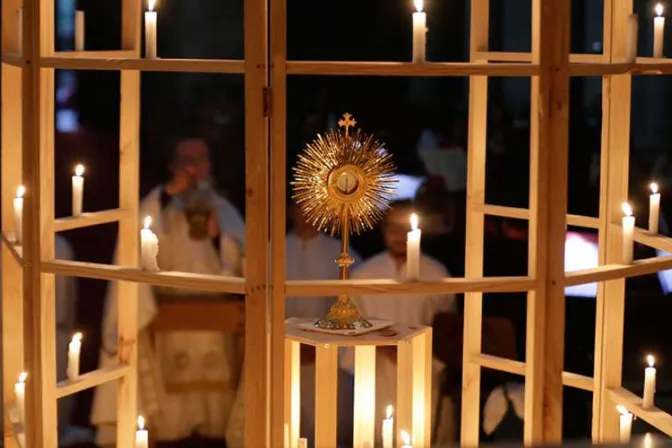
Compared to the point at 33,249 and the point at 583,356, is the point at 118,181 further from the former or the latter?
the point at 583,356

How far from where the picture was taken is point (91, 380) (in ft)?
10.6

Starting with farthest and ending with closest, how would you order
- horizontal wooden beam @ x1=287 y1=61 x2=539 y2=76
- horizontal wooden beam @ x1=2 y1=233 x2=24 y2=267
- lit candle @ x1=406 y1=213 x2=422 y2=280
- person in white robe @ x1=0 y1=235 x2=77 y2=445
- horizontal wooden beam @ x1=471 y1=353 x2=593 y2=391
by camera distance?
1. person in white robe @ x1=0 y1=235 x2=77 y2=445
2. horizontal wooden beam @ x1=471 y1=353 x2=593 y2=391
3. horizontal wooden beam @ x1=2 y1=233 x2=24 y2=267
4. lit candle @ x1=406 y1=213 x2=422 y2=280
5. horizontal wooden beam @ x1=287 y1=61 x2=539 y2=76

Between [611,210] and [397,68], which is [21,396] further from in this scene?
[611,210]

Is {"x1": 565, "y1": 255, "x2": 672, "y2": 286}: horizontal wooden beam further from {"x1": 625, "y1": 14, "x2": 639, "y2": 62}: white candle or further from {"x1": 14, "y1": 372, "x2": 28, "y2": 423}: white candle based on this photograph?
{"x1": 14, "y1": 372, "x2": 28, "y2": 423}: white candle

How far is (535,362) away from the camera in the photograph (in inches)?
105

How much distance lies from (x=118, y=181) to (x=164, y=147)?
0.18 m

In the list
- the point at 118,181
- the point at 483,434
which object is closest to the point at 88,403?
the point at 118,181

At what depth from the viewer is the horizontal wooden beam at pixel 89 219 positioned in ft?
10.1

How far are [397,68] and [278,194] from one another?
14.3 inches

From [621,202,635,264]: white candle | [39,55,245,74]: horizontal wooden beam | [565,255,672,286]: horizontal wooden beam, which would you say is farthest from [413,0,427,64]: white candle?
[621,202,635,264]: white candle

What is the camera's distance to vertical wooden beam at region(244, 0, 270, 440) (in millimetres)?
2498

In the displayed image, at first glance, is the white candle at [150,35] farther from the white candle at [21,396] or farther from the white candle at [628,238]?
the white candle at [628,238]

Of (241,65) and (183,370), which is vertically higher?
(241,65)

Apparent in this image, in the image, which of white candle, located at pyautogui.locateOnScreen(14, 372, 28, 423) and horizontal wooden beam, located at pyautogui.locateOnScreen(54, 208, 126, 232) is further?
horizontal wooden beam, located at pyautogui.locateOnScreen(54, 208, 126, 232)
